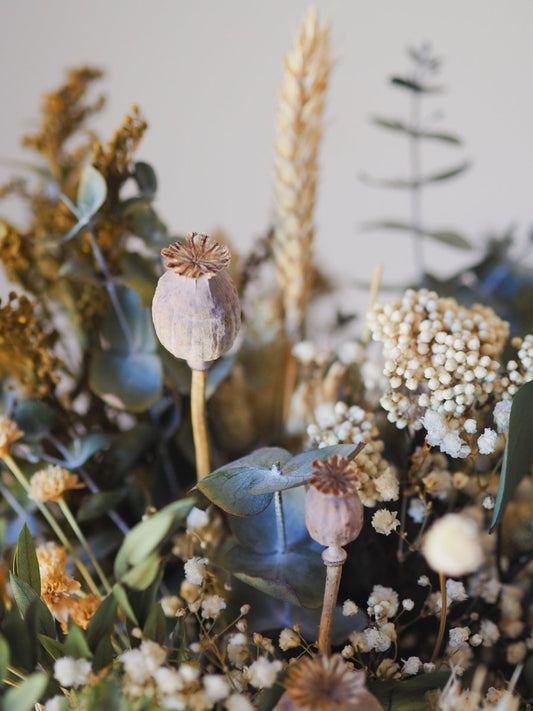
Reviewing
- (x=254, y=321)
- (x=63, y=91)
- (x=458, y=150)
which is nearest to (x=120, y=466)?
(x=254, y=321)

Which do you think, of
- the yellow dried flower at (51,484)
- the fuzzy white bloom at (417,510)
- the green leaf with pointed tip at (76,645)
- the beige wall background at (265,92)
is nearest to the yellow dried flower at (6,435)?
the yellow dried flower at (51,484)

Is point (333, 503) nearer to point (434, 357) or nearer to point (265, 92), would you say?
point (434, 357)

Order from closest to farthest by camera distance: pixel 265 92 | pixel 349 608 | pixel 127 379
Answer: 1. pixel 349 608
2. pixel 127 379
3. pixel 265 92

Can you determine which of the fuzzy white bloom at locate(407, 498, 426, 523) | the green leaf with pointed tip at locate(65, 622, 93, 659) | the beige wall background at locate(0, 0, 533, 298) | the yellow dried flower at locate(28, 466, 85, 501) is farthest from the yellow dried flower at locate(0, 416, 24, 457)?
the beige wall background at locate(0, 0, 533, 298)

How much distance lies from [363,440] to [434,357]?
0.06 metres

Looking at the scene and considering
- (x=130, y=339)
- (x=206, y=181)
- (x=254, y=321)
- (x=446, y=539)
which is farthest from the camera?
(x=206, y=181)

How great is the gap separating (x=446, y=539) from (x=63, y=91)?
0.45 metres

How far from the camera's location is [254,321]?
62 centimetres

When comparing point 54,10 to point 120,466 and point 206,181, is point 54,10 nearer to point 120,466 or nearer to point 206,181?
point 206,181

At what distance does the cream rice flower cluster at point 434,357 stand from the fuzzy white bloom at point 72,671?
195 mm

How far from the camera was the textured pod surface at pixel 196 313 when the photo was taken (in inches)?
12.5

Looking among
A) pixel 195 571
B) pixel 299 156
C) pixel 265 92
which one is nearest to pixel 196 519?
pixel 195 571

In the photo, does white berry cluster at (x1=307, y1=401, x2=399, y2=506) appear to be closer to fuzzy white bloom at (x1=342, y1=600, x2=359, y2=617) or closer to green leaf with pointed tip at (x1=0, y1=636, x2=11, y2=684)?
fuzzy white bloom at (x1=342, y1=600, x2=359, y2=617)

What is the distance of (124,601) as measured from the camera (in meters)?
0.34
